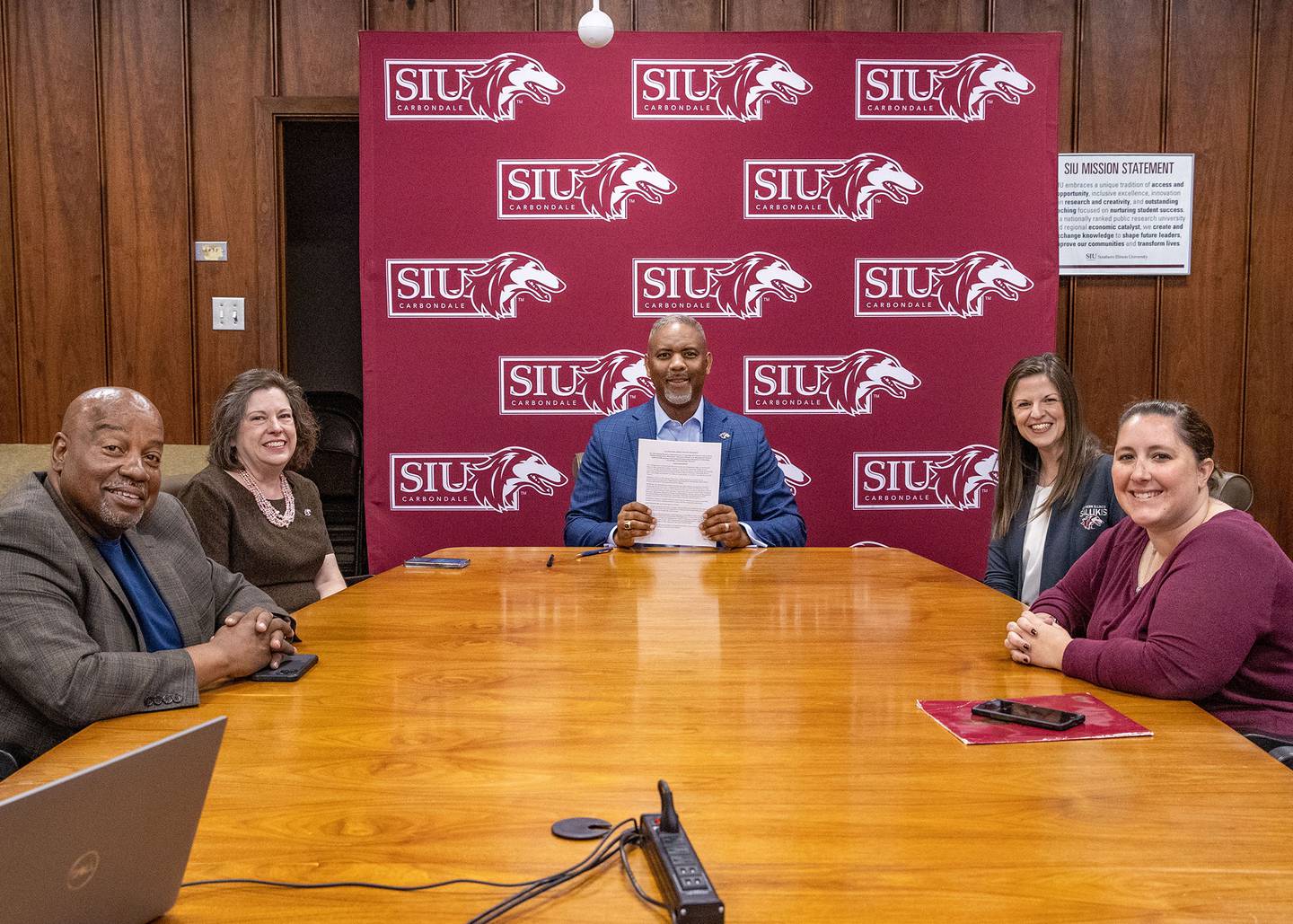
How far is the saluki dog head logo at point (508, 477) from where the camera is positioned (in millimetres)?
4320

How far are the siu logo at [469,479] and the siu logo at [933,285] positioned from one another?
58.7 inches

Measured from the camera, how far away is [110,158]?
4.64m

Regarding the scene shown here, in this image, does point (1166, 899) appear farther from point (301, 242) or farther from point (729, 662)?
point (301, 242)

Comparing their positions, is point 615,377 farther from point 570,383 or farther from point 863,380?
point 863,380

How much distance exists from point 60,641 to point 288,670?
34 cm

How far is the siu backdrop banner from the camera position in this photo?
13.9ft

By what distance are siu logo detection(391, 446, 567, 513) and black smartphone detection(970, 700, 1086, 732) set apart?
2.98 m

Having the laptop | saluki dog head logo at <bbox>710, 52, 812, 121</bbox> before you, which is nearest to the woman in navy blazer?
saluki dog head logo at <bbox>710, 52, 812, 121</bbox>

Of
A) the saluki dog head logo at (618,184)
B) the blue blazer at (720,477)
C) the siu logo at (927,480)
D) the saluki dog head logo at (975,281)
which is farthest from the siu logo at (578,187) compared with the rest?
the siu logo at (927,480)

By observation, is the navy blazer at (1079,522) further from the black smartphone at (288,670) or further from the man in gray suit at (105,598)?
the man in gray suit at (105,598)

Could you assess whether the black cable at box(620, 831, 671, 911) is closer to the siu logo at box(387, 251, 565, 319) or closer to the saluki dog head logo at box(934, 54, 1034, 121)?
the siu logo at box(387, 251, 565, 319)

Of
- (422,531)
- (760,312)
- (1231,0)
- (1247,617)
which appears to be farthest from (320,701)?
(1231,0)

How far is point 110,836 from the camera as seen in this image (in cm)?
80

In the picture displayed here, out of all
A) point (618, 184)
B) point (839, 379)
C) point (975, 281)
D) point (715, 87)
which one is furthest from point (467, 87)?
point (975, 281)
